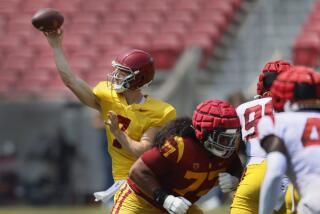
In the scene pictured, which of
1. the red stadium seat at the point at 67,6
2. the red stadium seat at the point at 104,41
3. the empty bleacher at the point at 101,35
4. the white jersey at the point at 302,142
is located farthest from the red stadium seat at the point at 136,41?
the white jersey at the point at 302,142

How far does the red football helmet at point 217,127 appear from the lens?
552 centimetres

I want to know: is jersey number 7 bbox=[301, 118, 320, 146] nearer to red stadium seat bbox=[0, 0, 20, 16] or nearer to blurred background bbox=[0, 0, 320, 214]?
blurred background bbox=[0, 0, 320, 214]

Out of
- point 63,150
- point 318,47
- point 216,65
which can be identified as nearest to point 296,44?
point 318,47

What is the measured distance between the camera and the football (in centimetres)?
644

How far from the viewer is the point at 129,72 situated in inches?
244

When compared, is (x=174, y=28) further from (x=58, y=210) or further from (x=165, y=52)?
(x=58, y=210)

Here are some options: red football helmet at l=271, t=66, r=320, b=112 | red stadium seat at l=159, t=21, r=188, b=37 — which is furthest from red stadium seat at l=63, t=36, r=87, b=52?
red football helmet at l=271, t=66, r=320, b=112

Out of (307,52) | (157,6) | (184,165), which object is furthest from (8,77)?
(184,165)

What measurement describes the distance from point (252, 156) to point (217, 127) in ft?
1.42

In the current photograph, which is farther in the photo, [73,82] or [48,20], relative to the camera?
[48,20]

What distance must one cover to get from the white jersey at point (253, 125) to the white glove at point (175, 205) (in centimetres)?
55

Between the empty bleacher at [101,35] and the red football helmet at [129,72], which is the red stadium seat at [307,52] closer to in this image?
the empty bleacher at [101,35]

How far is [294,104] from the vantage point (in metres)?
4.74

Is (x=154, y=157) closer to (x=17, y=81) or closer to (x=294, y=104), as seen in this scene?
(x=294, y=104)
